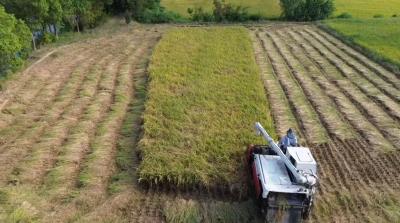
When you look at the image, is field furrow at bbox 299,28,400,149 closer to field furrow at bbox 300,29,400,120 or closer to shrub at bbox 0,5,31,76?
field furrow at bbox 300,29,400,120

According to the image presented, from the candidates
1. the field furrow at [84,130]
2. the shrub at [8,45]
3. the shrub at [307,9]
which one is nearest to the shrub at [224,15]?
the shrub at [307,9]

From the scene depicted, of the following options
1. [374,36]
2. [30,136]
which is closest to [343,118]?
[30,136]

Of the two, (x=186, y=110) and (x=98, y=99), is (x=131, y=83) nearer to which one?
(x=98, y=99)

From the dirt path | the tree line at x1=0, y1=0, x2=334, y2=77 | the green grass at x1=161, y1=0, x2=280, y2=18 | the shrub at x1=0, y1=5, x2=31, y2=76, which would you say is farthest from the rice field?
the green grass at x1=161, y1=0, x2=280, y2=18

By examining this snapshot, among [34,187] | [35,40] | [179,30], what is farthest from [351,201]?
[35,40]

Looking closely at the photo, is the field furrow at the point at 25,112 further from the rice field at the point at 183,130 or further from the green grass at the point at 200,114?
the green grass at the point at 200,114
